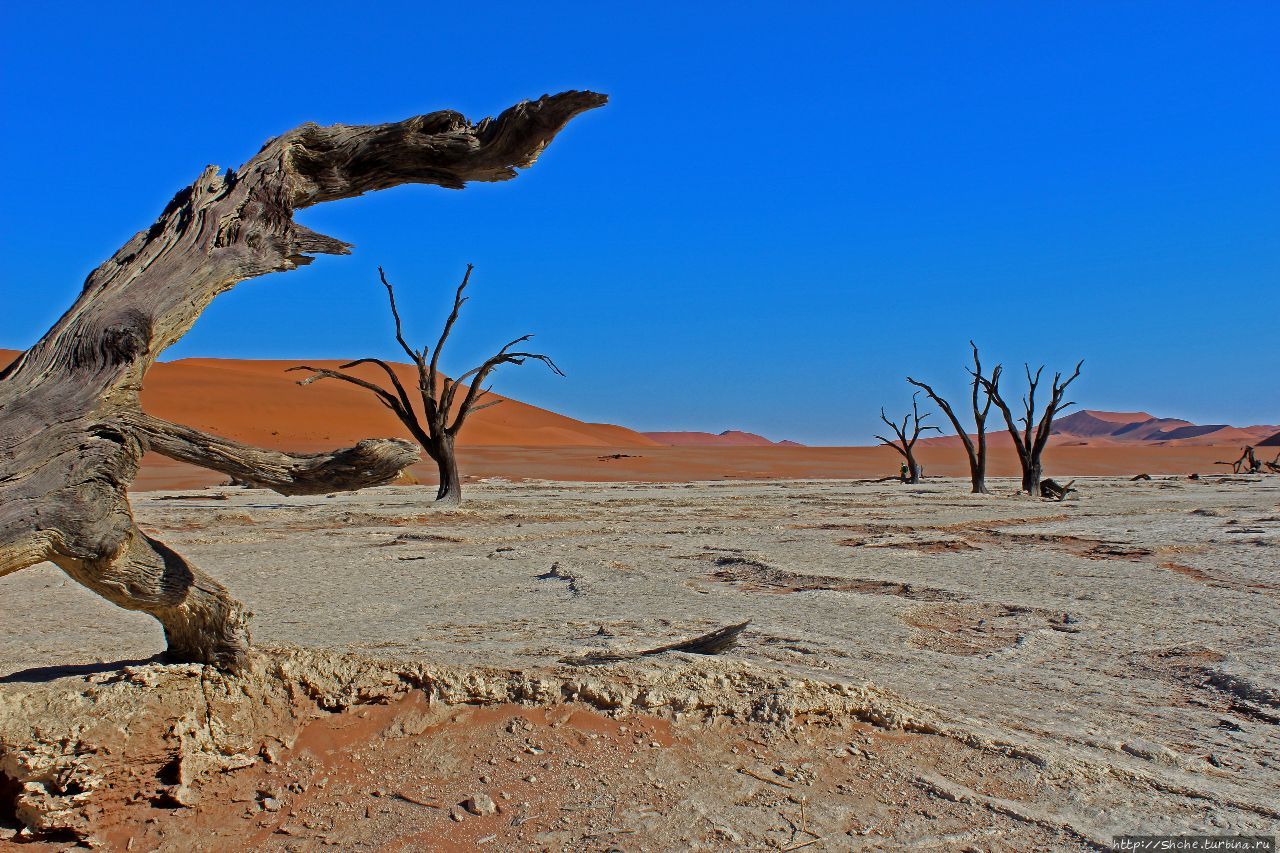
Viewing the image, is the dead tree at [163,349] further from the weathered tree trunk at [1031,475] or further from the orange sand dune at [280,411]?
the orange sand dune at [280,411]

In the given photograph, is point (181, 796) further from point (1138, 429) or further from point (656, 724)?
point (1138, 429)

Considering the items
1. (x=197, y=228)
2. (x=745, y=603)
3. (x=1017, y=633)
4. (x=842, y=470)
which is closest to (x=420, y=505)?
(x=745, y=603)

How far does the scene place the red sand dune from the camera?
32.0 meters

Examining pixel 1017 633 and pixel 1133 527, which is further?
pixel 1133 527

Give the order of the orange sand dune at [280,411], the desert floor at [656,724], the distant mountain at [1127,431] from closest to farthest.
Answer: the desert floor at [656,724] < the orange sand dune at [280,411] < the distant mountain at [1127,431]

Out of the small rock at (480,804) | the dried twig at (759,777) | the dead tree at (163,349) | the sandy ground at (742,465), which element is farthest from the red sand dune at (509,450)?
the dried twig at (759,777)

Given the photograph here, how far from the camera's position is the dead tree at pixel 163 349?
8.82ft

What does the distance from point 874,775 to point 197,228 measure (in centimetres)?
280

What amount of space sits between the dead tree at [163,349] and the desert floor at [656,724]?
41 centimetres

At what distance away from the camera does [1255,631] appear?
5.07 metres

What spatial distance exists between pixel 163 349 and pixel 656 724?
205cm

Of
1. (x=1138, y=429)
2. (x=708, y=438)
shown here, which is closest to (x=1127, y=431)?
(x=1138, y=429)

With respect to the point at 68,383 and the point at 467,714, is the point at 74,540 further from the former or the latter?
the point at 467,714

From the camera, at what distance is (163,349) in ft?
9.75
